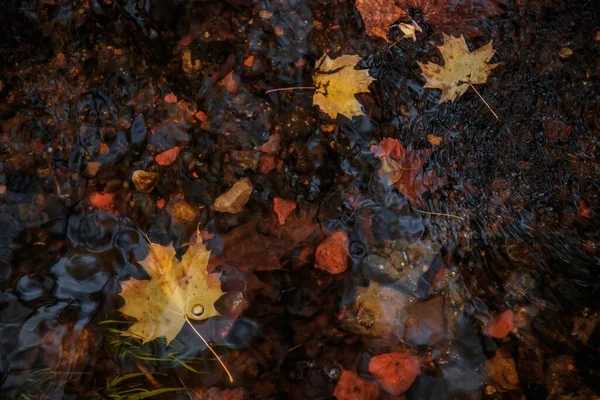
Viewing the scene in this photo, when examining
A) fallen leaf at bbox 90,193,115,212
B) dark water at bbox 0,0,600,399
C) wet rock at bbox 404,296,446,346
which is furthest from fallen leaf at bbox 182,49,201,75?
wet rock at bbox 404,296,446,346

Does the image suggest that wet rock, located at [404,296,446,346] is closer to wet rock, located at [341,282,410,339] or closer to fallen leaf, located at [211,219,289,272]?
wet rock, located at [341,282,410,339]

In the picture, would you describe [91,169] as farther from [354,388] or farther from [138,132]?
[354,388]

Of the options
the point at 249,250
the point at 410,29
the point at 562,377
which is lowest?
the point at 562,377

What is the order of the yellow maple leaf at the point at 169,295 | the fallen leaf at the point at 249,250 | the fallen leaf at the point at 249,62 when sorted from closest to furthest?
the yellow maple leaf at the point at 169,295 < the fallen leaf at the point at 249,250 < the fallen leaf at the point at 249,62

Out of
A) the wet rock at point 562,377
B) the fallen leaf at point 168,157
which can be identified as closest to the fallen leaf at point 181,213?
the fallen leaf at point 168,157

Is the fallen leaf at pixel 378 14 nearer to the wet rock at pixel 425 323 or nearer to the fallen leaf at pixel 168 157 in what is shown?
the fallen leaf at pixel 168 157

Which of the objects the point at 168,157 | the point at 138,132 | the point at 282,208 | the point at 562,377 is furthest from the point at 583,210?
the point at 138,132
